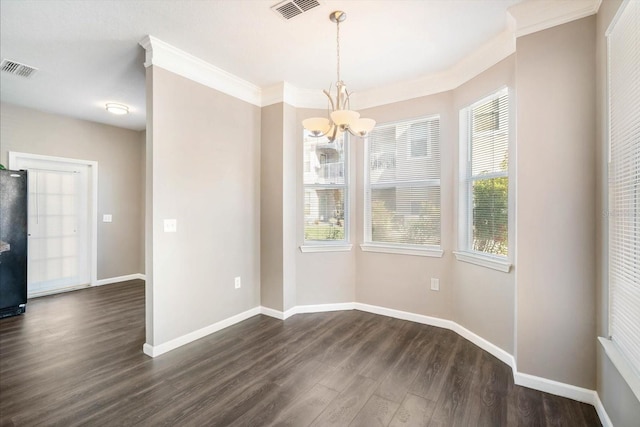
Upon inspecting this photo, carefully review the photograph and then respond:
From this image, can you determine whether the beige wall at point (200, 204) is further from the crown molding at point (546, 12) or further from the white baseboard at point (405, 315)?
the crown molding at point (546, 12)

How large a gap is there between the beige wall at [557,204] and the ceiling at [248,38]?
21.4 inches

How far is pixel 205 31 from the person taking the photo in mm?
2326

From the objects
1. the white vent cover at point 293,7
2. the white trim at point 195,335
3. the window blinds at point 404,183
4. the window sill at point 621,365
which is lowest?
the white trim at point 195,335

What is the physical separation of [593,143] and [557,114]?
11.4 inches

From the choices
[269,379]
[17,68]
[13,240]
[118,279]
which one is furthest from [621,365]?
[118,279]

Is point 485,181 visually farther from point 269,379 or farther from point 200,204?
point 200,204

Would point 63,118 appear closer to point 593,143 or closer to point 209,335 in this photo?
point 209,335

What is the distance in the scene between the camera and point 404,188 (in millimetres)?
3369

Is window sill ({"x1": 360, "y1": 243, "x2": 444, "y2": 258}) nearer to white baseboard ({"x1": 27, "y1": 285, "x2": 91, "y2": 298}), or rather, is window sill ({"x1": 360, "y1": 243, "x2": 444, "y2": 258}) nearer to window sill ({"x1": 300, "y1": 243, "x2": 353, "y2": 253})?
window sill ({"x1": 300, "y1": 243, "x2": 353, "y2": 253})

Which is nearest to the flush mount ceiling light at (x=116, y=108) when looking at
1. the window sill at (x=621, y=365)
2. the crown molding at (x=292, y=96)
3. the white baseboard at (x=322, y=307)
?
the crown molding at (x=292, y=96)

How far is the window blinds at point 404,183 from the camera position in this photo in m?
3.19

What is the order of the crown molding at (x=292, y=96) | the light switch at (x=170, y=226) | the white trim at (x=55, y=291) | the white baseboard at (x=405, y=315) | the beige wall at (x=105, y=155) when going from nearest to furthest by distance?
the light switch at (x=170, y=226), the white baseboard at (x=405, y=315), the crown molding at (x=292, y=96), the beige wall at (x=105, y=155), the white trim at (x=55, y=291)

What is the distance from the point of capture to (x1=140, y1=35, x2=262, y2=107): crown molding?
2480 mm

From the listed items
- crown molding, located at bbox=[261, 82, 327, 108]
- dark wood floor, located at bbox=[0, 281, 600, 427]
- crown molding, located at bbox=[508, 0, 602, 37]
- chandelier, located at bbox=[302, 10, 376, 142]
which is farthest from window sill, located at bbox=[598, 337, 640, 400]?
crown molding, located at bbox=[261, 82, 327, 108]
